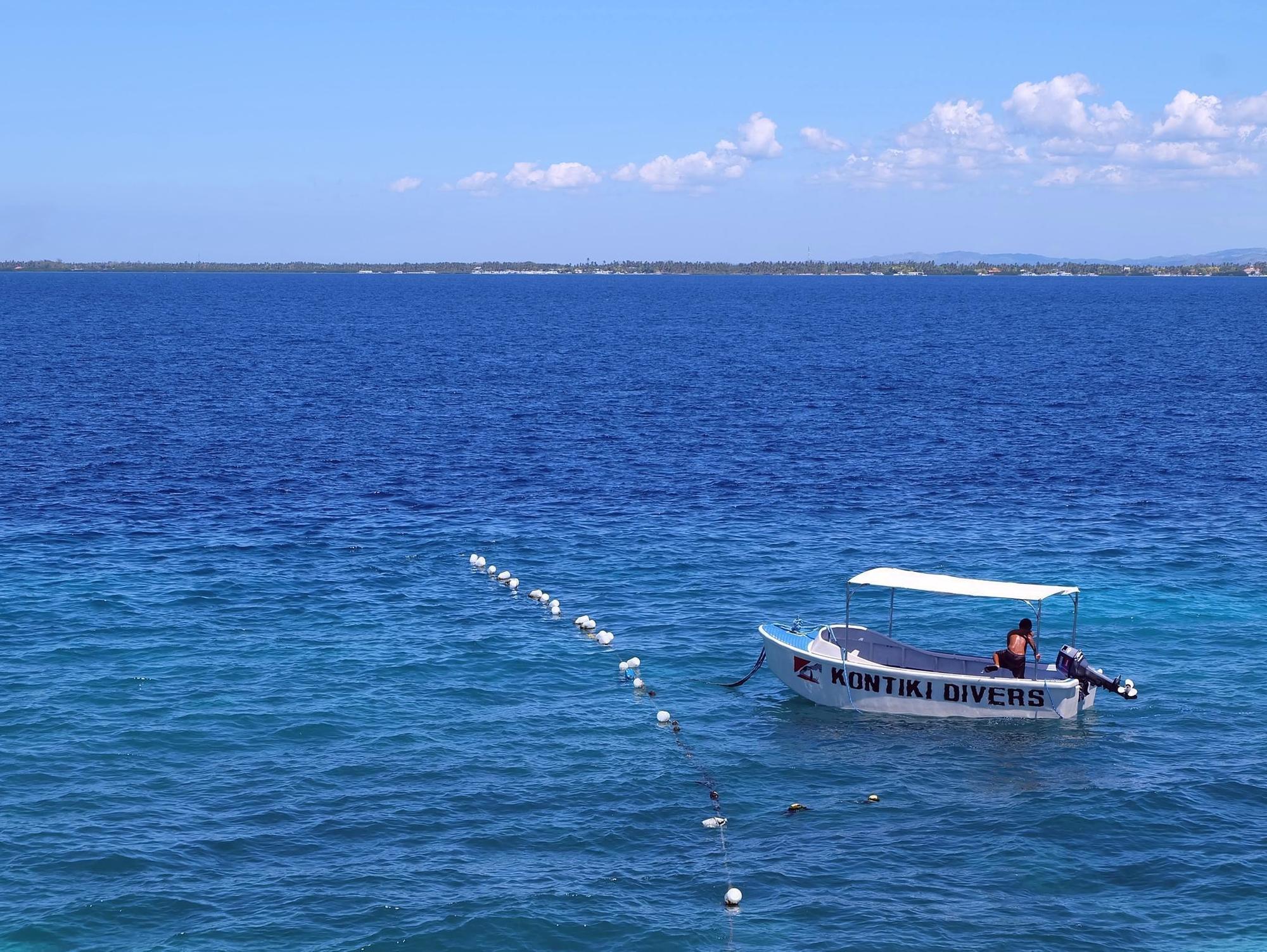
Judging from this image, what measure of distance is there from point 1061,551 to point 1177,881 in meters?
28.6

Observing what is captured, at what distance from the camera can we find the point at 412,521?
6544cm

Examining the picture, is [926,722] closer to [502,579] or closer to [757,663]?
[757,663]

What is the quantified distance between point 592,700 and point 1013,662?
544 inches

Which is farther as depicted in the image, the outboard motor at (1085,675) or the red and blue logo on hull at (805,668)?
the red and blue logo on hull at (805,668)

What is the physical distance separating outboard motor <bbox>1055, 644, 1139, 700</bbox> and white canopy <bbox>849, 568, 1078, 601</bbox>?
1994mm

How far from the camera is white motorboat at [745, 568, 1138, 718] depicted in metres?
41.7

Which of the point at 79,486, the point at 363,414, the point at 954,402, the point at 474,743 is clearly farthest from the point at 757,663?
the point at 954,402

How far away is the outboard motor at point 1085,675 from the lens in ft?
136

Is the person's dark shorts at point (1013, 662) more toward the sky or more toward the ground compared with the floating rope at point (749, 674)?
more toward the sky

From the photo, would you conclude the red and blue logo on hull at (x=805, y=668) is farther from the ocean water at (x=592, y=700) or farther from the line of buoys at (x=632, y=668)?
the line of buoys at (x=632, y=668)

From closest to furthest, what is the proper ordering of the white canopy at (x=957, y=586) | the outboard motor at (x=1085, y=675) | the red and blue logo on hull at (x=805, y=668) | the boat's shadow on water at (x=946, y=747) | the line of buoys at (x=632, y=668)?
the line of buoys at (x=632, y=668), the boat's shadow on water at (x=946, y=747), the outboard motor at (x=1085, y=675), the white canopy at (x=957, y=586), the red and blue logo on hull at (x=805, y=668)

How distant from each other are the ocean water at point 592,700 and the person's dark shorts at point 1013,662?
6.16 feet

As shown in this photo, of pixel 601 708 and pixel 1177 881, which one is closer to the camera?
pixel 1177 881

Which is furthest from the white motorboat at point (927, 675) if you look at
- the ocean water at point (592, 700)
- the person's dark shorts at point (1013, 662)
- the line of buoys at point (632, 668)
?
the line of buoys at point (632, 668)
